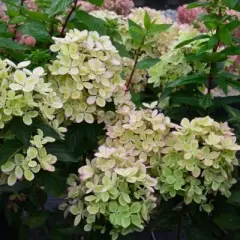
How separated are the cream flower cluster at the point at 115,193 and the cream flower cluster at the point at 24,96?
0.15 metres

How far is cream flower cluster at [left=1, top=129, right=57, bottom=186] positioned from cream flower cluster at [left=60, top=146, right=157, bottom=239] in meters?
0.08

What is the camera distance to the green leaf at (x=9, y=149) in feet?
4.49

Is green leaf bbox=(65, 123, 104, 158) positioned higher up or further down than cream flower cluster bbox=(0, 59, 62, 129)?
further down

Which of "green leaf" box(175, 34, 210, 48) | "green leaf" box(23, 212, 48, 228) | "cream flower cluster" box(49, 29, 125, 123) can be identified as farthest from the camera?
"green leaf" box(175, 34, 210, 48)

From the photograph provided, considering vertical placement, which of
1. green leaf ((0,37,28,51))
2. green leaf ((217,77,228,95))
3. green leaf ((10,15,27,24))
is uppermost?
green leaf ((0,37,28,51))

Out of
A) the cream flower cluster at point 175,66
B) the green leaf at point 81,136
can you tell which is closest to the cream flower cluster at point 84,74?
the green leaf at point 81,136

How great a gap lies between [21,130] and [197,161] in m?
0.38

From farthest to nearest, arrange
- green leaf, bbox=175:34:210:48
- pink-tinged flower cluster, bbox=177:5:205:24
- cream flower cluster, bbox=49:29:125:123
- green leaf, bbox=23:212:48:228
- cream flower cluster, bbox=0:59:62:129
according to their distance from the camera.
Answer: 1. pink-tinged flower cluster, bbox=177:5:205:24
2. green leaf, bbox=175:34:210:48
3. green leaf, bbox=23:212:48:228
4. cream flower cluster, bbox=49:29:125:123
5. cream flower cluster, bbox=0:59:62:129

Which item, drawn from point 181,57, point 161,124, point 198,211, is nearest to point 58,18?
point 181,57

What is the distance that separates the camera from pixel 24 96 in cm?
133

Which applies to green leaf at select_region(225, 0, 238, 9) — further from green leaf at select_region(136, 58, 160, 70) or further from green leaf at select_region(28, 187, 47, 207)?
green leaf at select_region(28, 187, 47, 207)

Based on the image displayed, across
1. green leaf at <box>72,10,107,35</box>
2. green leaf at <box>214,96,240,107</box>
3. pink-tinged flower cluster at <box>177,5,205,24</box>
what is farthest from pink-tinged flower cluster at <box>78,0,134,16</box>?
green leaf at <box>214,96,240,107</box>

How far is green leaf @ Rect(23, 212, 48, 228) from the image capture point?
5.10 ft

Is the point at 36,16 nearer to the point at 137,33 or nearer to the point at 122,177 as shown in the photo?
the point at 137,33
